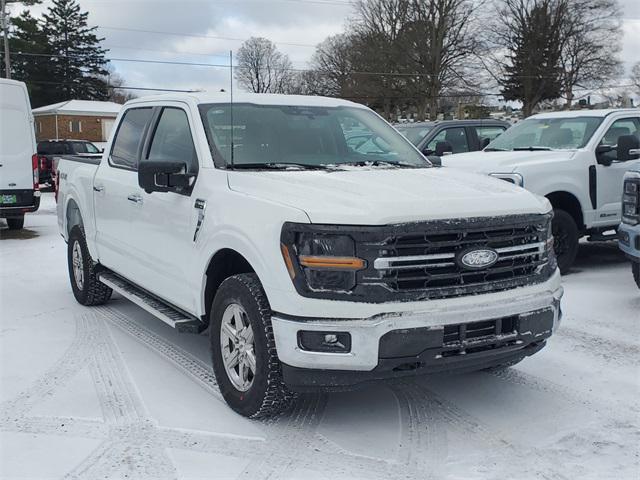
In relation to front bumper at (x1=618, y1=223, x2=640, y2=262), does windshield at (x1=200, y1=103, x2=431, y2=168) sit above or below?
above

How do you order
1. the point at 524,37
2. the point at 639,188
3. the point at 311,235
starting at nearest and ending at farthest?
the point at 311,235 → the point at 639,188 → the point at 524,37

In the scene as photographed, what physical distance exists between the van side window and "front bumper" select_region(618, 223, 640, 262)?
4341 mm

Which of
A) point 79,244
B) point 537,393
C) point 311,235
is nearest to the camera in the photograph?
point 311,235

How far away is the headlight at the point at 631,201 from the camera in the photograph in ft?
21.1

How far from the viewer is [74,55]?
217 ft

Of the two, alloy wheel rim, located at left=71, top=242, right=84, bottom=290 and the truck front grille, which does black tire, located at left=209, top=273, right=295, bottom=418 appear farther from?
alloy wheel rim, located at left=71, top=242, right=84, bottom=290

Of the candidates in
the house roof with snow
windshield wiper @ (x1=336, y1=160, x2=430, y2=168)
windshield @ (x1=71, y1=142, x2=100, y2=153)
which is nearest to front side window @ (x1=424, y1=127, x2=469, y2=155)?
windshield wiper @ (x1=336, y1=160, x2=430, y2=168)

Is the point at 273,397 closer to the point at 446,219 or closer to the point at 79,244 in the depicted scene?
the point at 446,219

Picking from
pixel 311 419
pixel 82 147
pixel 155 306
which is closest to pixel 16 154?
pixel 155 306

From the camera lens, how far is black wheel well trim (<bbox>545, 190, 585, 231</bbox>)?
826cm

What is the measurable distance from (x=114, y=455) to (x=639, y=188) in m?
5.02

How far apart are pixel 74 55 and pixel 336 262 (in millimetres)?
68896

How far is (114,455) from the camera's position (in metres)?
3.74

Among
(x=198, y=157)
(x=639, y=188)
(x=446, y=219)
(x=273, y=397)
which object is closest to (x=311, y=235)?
(x=446, y=219)
